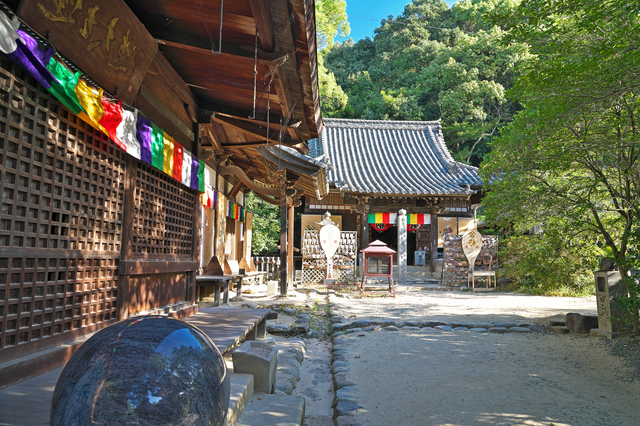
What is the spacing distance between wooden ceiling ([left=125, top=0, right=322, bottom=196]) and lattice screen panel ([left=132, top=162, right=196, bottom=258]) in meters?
1.00

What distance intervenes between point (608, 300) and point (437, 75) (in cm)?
2556

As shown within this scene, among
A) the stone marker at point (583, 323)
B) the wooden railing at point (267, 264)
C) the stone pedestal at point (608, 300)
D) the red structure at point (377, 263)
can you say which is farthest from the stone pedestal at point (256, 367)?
the wooden railing at point (267, 264)

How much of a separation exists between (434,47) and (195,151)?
94.7 ft

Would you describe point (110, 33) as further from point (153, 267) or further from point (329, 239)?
point (329, 239)

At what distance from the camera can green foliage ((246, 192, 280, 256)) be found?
18016mm

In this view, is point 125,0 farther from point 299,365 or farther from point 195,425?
point 299,365

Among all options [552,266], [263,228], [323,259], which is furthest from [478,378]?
[263,228]

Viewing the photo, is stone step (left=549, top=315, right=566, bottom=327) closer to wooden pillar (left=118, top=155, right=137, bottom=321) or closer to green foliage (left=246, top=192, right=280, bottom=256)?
wooden pillar (left=118, top=155, right=137, bottom=321)

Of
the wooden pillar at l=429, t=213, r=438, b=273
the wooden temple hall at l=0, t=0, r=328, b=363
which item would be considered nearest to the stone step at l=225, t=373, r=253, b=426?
the wooden temple hall at l=0, t=0, r=328, b=363

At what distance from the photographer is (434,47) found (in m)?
30.8

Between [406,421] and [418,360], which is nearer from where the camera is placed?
[406,421]

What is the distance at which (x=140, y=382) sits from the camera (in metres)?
1.65

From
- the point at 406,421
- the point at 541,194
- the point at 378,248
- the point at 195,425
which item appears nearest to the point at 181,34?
the point at 195,425

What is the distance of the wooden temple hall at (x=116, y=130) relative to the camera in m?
2.84
